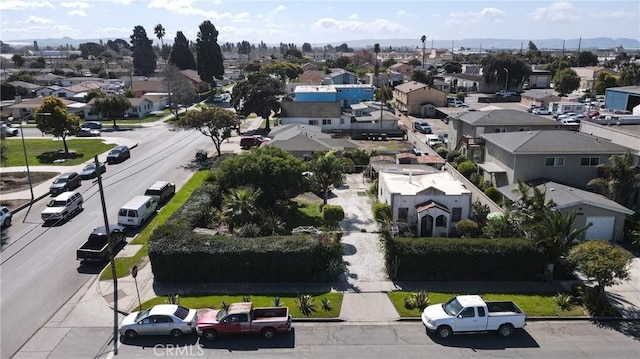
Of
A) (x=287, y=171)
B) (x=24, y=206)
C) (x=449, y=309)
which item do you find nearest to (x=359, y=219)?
(x=287, y=171)

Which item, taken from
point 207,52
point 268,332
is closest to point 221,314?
point 268,332

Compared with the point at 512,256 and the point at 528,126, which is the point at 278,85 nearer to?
the point at 528,126

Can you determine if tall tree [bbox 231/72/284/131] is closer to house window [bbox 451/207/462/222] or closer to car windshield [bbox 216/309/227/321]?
house window [bbox 451/207/462/222]


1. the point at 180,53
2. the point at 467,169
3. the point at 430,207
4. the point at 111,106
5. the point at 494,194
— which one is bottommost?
the point at 494,194

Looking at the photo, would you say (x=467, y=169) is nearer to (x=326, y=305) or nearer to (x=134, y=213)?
(x=326, y=305)

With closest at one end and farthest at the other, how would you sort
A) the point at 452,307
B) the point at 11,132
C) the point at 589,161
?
the point at 452,307 < the point at 589,161 < the point at 11,132

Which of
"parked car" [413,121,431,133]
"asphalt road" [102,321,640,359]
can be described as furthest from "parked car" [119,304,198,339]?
"parked car" [413,121,431,133]

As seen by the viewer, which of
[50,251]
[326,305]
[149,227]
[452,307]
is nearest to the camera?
[452,307]
